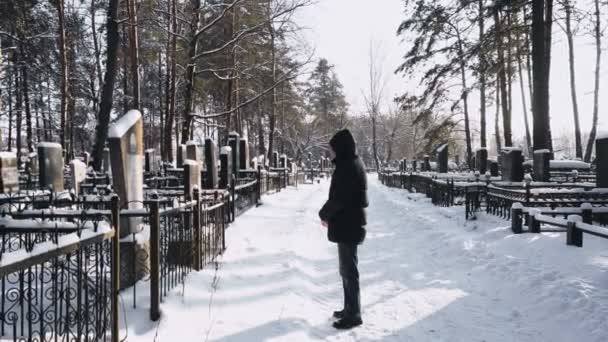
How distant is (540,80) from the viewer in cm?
1441

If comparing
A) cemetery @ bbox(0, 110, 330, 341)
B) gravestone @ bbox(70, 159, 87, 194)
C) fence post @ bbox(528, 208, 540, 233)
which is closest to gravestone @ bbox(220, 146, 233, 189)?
cemetery @ bbox(0, 110, 330, 341)

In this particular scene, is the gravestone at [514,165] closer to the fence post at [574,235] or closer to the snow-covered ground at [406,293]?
the snow-covered ground at [406,293]

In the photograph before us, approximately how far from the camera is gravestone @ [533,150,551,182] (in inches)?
534

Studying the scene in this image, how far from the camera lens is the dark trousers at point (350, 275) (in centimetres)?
441

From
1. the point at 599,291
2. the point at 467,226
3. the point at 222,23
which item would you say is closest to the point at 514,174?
the point at 467,226

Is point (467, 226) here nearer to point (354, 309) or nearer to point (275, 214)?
point (275, 214)

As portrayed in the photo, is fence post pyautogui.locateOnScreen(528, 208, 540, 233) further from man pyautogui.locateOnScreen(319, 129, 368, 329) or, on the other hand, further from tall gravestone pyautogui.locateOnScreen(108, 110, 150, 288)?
tall gravestone pyautogui.locateOnScreen(108, 110, 150, 288)

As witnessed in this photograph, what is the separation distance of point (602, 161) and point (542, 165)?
12.6 ft

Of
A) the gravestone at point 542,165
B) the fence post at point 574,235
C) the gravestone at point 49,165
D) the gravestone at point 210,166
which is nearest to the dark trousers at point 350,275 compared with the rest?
the fence post at point 574,235

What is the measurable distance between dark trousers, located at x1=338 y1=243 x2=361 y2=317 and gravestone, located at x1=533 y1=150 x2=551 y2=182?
1182 centimetres

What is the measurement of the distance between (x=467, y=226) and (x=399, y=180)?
1646cm

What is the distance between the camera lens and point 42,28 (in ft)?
76.7

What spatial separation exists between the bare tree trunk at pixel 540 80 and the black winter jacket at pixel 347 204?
12631mm

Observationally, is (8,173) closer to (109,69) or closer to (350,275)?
(109,69)
